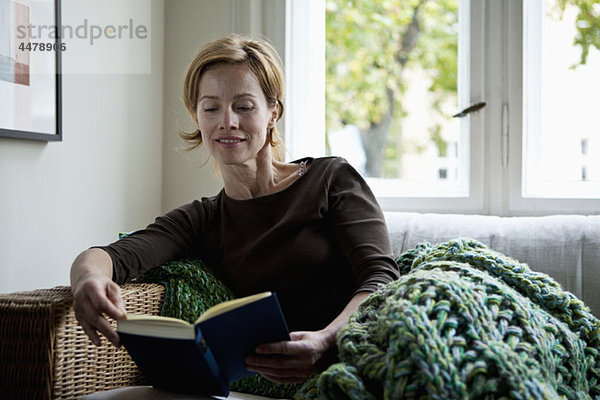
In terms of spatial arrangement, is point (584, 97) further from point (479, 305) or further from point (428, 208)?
point (479, 305)

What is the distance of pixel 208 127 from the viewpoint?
1.67 metres

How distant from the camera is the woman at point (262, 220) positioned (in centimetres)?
156

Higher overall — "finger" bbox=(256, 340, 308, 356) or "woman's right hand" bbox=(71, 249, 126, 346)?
"woman's right hand" bbox=(71, 249, 126, 346)

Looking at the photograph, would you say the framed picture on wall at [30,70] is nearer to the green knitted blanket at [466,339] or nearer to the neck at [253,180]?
the neck at [253,180]

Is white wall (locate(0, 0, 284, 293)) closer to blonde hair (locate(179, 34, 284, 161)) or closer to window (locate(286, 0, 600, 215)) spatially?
blonde hair (locate(179, 34, 284, 161))

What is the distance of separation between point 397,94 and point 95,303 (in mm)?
2027

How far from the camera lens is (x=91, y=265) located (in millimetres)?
1421

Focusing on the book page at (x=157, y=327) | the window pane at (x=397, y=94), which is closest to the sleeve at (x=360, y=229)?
the book page at (x=157, y=327)

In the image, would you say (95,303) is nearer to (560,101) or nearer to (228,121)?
(228,121)

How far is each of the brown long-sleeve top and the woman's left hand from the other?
0.90 ft

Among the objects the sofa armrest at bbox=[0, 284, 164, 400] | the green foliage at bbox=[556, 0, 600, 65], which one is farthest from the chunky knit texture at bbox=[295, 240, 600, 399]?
the green foliage at bbox=[556, 0, 600, 65]

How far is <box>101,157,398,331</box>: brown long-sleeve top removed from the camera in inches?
60.9

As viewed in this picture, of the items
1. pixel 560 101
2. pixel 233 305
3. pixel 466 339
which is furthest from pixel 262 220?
pixel 560 101

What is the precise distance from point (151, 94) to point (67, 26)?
52cm
